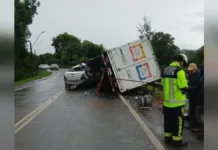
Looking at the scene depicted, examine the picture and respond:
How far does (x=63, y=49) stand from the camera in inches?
2645

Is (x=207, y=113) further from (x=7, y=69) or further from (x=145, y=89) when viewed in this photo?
(x=145, y=89)

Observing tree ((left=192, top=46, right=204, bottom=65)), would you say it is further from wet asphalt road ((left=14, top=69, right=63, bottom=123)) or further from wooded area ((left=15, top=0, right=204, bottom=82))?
wet asphalt road ((left=14, top=69, right=63, bottom=123))

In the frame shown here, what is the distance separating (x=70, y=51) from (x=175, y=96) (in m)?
58.0

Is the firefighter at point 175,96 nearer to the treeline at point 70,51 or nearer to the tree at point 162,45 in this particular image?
the tree at point 162,45

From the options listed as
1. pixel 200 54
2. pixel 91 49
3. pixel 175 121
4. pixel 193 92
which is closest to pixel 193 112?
pixel 193 92

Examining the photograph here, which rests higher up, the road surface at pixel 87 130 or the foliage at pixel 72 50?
the foliage at pixel 72 50

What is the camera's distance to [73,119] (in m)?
9.12

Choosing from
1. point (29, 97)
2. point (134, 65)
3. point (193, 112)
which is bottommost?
Result: point (29, 97)

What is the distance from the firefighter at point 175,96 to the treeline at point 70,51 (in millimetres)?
41620

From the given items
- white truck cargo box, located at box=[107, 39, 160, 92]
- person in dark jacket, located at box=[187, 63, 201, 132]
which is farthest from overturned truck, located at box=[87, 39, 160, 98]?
person in dark jacket, located at box=[187, 63, 201, 132]

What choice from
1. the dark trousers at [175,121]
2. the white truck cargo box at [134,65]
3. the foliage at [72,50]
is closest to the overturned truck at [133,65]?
the white truck cargo box at [134,65]

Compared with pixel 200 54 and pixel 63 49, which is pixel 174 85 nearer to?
pixel 200 54

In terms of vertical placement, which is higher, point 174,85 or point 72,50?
point 72,50

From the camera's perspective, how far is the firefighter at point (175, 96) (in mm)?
5688
